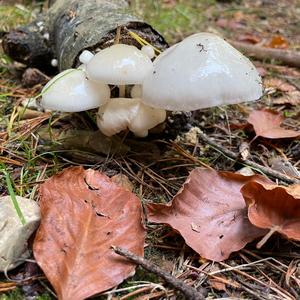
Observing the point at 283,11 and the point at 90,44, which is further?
the point at 283,11

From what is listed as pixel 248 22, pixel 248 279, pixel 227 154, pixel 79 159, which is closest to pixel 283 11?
pixel 248 22

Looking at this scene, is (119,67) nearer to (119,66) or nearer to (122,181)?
(119,66)

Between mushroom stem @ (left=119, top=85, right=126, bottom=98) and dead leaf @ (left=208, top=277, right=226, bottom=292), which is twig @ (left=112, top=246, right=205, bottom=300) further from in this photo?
mushroom stem @ (left=119, top=85, right=126, bottom=98)

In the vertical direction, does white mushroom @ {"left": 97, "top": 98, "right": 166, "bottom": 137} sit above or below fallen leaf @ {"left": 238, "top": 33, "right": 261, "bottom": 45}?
above

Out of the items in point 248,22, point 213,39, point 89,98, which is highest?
point 213,39

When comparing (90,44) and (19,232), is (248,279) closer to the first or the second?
(19,232)

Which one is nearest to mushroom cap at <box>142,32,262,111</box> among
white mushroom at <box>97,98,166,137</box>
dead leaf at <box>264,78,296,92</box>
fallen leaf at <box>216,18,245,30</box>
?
white mushroom at <box>97,98,166,137</box>

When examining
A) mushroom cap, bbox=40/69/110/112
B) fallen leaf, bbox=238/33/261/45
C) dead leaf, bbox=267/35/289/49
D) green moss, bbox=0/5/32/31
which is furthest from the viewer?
fallen leaf, bbox=238/33/261/45

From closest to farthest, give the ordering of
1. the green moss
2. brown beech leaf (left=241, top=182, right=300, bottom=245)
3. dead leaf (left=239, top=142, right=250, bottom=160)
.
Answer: brown beech leaf (left=241, top=182, right=300, bottom=245) < dead leaf (left=239, top=142, right=250, bottom=160) < the green moss
